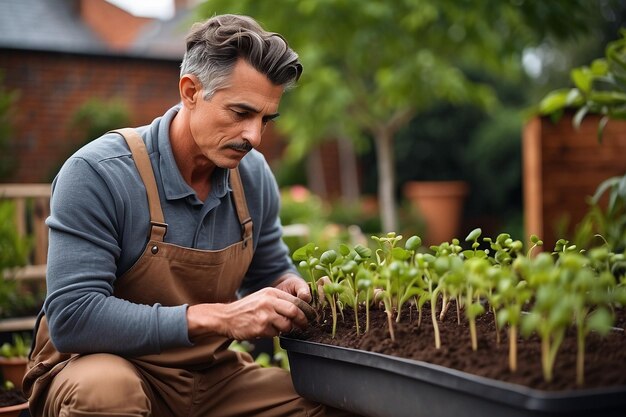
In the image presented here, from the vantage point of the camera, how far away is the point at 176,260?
186 centimetres

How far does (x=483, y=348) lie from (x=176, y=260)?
2.60 ft

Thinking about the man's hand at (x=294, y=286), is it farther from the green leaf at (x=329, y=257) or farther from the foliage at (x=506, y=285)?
the green leaf at (x=329, y=257)

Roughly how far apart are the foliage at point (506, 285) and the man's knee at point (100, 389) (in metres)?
0.45

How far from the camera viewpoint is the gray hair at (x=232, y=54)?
72.2 inches

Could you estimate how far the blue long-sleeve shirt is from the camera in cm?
165

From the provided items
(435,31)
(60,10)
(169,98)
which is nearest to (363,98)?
(435,31)

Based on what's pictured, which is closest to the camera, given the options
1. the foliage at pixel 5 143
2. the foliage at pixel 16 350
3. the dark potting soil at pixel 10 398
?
the dark potting soil at pixel 10 398

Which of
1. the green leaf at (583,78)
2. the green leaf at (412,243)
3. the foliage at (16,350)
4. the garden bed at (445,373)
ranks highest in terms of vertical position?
the green leaf at (583,78)

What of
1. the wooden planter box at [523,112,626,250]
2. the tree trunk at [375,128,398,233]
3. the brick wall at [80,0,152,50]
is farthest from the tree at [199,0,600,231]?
the brick wall at [80,0,152,50]

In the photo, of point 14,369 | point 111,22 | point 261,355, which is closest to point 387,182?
point 261,355

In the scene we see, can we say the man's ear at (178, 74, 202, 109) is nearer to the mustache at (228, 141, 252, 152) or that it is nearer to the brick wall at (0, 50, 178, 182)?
the mustache at (228, 141, 252, 152)

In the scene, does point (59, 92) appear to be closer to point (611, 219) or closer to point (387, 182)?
point (387, 182)

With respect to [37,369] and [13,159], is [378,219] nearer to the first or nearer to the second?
[13,159]

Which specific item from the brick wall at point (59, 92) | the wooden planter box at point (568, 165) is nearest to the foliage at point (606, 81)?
the wooden planter box at point (568, 165)
